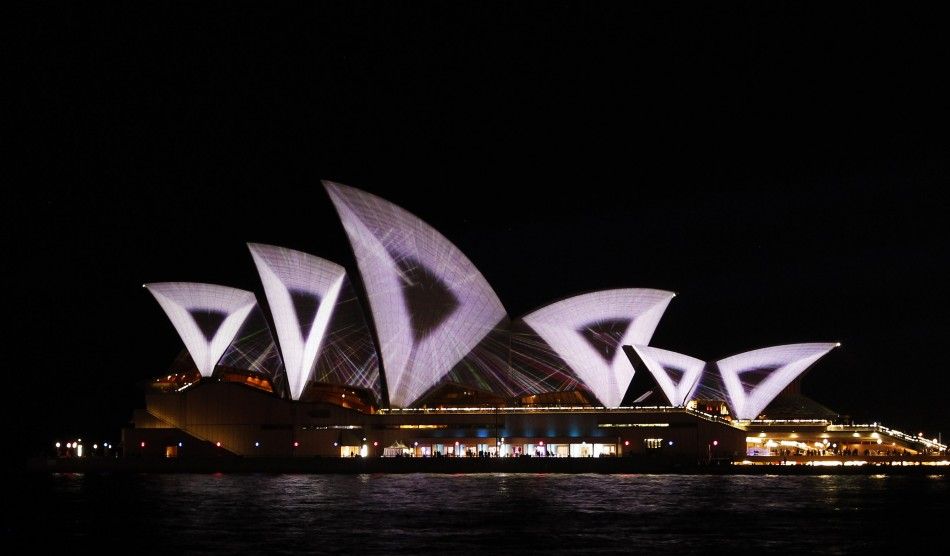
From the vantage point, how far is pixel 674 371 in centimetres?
7788

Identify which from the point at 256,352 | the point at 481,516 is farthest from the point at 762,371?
the point at 481,516

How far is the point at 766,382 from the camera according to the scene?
8006 cm

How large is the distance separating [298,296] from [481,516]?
103ft

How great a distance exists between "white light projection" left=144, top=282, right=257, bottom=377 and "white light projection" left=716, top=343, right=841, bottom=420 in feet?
102

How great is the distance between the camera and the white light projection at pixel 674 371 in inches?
2972

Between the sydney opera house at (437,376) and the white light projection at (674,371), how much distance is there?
0.38 ft

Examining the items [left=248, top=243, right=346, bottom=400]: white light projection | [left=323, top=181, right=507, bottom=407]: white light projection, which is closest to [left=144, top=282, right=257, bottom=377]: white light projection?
[left=248, top=243, right=346, bottom=400]: white light projection

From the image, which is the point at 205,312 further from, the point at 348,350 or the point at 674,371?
the point at 674,371

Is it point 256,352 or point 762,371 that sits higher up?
point 256,352

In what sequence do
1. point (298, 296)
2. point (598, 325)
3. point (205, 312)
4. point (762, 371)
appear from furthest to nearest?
point (762, 371)
point (598, 325)
point (205, 312)
point (298, 296)

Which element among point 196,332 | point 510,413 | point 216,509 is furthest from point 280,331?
point 216,509

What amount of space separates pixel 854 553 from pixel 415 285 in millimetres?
41575

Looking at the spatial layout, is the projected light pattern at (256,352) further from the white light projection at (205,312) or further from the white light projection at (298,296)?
the white light projection at (298,296)

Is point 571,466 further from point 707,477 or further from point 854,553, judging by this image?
point 854,553
